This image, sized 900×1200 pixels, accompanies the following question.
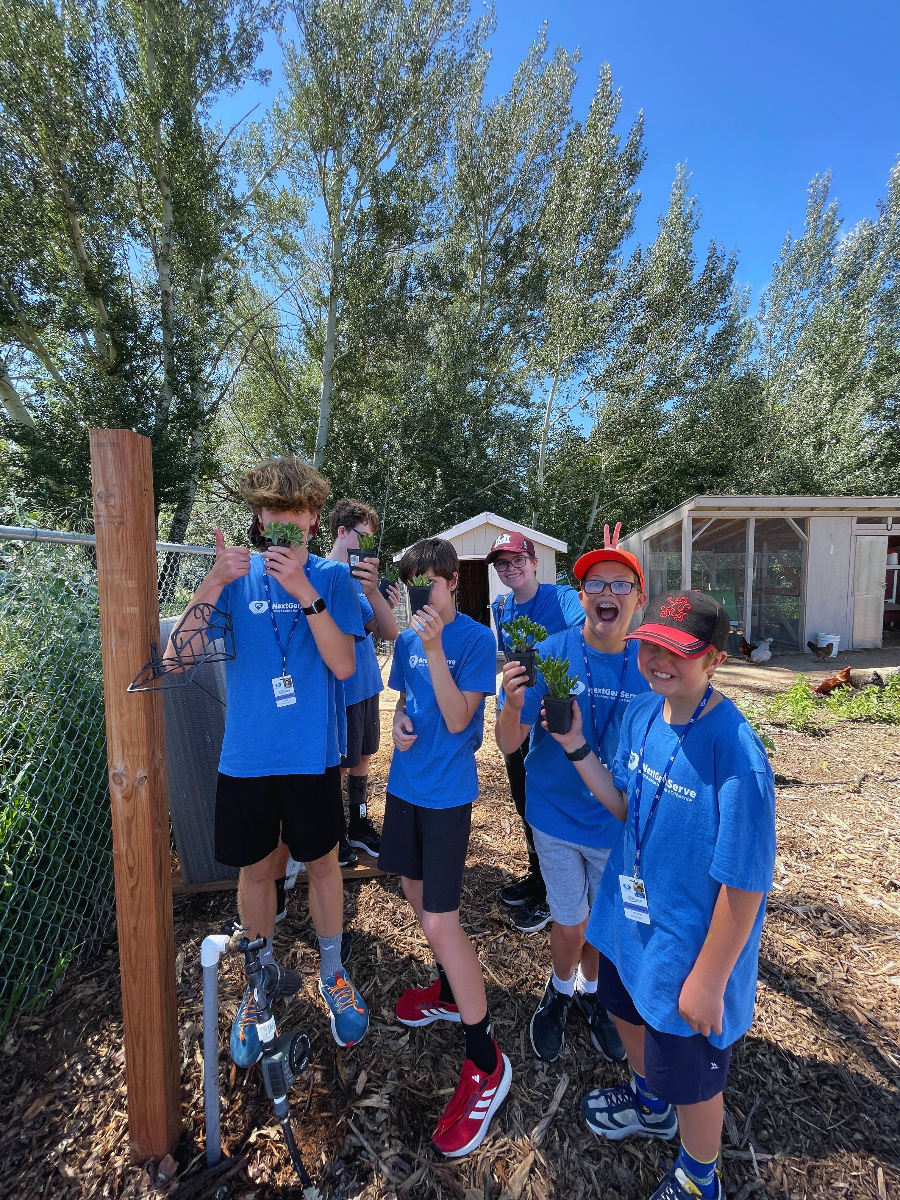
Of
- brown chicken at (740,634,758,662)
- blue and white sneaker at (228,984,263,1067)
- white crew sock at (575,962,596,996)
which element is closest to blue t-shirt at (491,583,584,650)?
white crew sock at (575,962,596,996)

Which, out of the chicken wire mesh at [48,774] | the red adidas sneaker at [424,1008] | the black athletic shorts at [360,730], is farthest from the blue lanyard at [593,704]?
the chicken wire mesh at [48,774]

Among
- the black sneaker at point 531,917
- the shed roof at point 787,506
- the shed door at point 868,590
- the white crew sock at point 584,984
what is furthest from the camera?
the shed door at point 868,590

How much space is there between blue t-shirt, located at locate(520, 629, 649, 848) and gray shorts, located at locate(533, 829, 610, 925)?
57mm

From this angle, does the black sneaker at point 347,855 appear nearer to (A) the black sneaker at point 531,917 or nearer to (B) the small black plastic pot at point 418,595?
(A) the black sneaker at point 531,917

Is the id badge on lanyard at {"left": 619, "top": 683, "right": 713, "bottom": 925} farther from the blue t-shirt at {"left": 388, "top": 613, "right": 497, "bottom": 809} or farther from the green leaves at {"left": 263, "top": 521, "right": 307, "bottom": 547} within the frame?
the green leaves at {"left": 263, "top": 521, "right": 307, "bottom": 547}

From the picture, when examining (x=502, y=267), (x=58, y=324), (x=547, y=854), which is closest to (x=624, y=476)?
(x=502, y=267)

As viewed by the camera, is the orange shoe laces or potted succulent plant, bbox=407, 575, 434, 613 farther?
the orange shoe laces

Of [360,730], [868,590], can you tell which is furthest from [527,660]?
[868,590]

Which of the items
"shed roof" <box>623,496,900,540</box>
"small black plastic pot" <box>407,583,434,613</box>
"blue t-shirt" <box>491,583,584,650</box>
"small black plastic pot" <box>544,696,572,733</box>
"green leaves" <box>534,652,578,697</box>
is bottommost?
"small black plastic pot" <box>544,696,572,733</box>

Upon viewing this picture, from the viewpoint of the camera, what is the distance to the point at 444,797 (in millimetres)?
1859

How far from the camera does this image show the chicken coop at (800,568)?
11.6 metres

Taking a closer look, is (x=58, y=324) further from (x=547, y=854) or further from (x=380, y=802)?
(x=547, y=854)

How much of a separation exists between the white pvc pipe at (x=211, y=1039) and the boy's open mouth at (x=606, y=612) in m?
1.58

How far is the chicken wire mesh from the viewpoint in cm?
231
